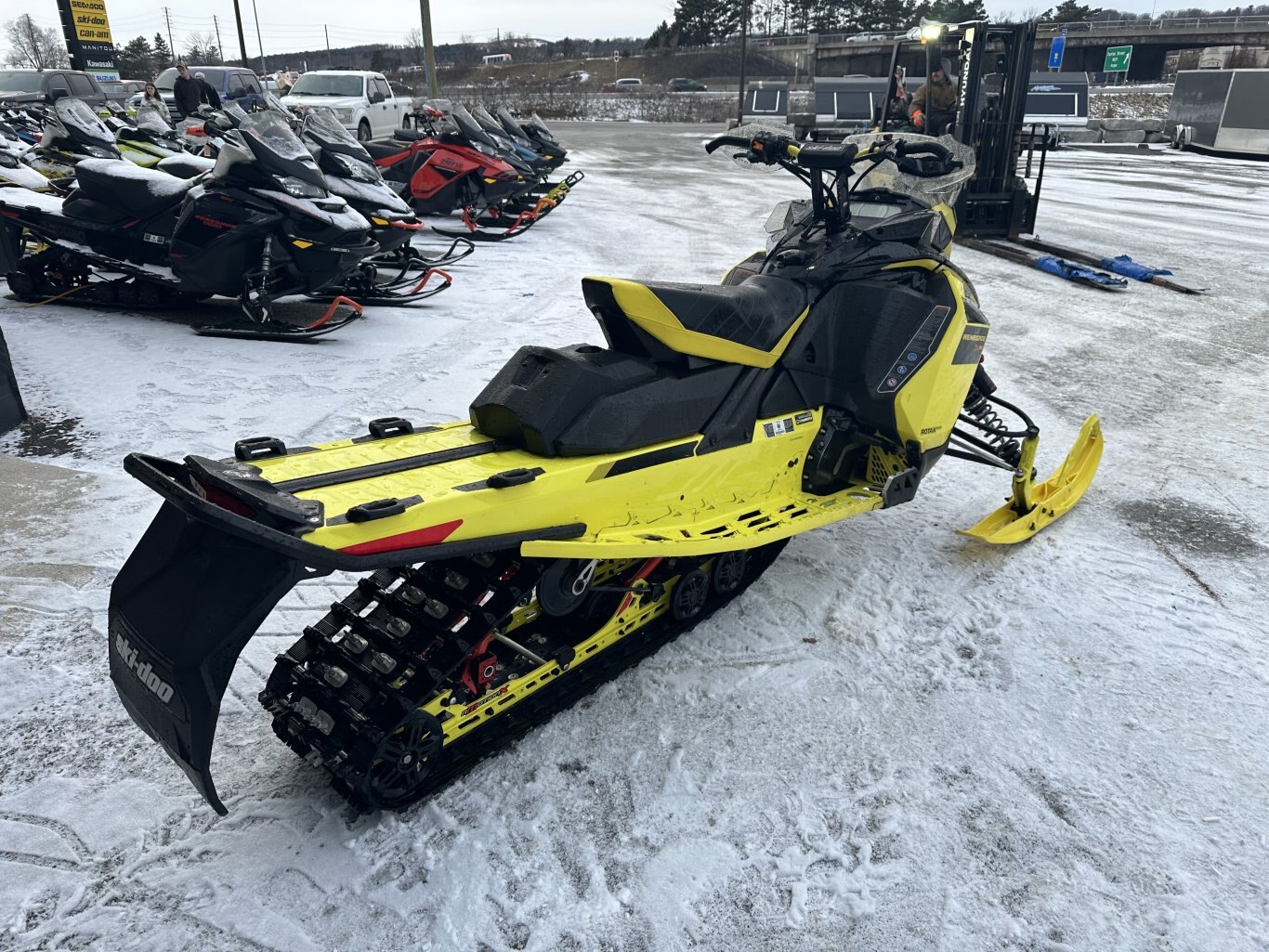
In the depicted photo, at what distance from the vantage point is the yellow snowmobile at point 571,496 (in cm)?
194

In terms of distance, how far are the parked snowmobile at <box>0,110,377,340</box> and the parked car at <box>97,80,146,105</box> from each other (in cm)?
1532

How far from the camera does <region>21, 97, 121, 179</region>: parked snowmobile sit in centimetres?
866

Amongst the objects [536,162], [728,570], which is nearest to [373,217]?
[728,570]

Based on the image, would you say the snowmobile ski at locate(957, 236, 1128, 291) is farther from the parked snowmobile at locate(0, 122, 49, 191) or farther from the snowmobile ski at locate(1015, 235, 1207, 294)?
the parked snowmobile at locate(0, 122, 49, 191)

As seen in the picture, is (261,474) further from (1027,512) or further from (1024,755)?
(1027,512)

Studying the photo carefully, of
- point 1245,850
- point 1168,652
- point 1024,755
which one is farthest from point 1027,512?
point 1245,850

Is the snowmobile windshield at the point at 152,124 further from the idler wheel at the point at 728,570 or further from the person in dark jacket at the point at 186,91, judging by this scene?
the idler wheel at the point at 728,570

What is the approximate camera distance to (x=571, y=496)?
7.87ft

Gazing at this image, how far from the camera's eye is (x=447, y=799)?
7.63 feet

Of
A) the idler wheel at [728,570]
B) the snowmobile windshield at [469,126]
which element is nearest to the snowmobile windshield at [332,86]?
the snowmobile windshield at [469,126]

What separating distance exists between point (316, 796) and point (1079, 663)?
8.15 feet

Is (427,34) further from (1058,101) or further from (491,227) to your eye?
(1058,101)

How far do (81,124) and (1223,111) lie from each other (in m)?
25.1

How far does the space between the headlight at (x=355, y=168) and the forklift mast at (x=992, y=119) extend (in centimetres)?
561
